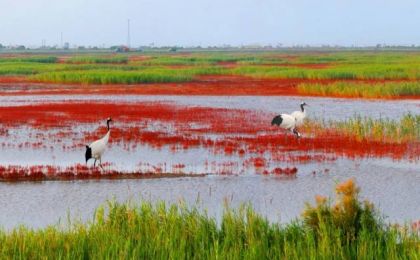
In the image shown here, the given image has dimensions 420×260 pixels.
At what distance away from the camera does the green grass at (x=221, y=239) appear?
9016 mm

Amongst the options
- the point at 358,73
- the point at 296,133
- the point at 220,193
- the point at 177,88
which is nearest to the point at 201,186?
the point at 220,193

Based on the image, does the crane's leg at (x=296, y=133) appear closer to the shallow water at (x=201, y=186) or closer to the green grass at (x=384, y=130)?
the green grass at (x=384, y=130)

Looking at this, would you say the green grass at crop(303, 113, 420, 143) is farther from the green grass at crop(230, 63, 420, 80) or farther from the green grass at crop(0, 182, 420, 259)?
the green grass at crop(230, 63, 420, 80)

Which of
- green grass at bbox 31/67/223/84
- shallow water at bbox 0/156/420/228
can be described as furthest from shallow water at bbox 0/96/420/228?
green grass at bbox 31/67/223/84

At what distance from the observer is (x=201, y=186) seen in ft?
56.7

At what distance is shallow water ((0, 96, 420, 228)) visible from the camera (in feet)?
48.5

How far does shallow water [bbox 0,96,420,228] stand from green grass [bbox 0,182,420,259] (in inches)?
79.1

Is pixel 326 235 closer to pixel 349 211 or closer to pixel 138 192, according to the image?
pixel 349 211

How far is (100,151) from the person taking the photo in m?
19.2

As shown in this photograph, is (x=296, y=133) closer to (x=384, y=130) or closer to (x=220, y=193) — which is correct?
(x=384, y=130)

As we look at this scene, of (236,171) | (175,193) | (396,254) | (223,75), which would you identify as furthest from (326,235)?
(223,75)

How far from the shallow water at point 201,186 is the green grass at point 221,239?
6.59ft

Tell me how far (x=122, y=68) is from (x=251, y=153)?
56.1 m

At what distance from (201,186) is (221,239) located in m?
7.04
